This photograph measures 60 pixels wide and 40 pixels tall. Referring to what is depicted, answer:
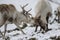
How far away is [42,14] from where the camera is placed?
9.48m

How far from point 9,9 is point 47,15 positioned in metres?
2.32

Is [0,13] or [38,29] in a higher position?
[0,13]

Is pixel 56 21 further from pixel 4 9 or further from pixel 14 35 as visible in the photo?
pixel 4 9

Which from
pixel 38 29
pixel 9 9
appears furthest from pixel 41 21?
pixel 9 9

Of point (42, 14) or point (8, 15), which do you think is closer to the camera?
point (8, 15)

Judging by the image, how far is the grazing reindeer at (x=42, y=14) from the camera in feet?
30.8

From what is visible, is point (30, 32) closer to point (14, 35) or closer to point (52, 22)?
point (14, 35)

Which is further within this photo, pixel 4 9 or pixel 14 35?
pixel 14 35

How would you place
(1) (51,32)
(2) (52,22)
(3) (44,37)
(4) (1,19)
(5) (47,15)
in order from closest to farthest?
(4) (1,19), (3) (44,37), (1) (51,32), (5) (47,15), (2) (52,22)

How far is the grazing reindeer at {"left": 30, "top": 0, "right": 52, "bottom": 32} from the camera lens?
938 cm

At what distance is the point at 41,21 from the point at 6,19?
1.82m

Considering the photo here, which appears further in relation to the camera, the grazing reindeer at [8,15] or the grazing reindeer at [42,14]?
the grazing reindeer at [42,14]

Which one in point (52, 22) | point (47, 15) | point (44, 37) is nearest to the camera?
point (44, 37)

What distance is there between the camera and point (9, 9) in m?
8.03
